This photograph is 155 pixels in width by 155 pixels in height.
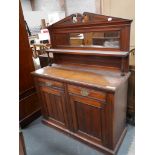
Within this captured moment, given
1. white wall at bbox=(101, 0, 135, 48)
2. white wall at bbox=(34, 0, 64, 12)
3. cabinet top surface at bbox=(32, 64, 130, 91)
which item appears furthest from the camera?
white wall at bbox=(34, 0, 64, 12)

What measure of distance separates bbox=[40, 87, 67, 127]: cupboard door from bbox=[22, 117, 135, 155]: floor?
0.18m

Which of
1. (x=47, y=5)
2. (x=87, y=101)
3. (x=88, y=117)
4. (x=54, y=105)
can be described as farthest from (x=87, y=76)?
(x=47, y=5)

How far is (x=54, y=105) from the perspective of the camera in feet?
6.55

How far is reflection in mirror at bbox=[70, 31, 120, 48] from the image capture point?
5.74 feet

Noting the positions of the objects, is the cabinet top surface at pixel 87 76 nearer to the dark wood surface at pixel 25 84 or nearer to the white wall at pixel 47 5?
the dark wood surface at pixel 25 84

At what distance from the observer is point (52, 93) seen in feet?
6.31

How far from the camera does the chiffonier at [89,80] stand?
1.53 metres

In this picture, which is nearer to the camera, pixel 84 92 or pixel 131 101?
pixel 84 92

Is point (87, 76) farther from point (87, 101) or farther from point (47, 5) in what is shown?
point (47, 5)

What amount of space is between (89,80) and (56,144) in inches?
37.6

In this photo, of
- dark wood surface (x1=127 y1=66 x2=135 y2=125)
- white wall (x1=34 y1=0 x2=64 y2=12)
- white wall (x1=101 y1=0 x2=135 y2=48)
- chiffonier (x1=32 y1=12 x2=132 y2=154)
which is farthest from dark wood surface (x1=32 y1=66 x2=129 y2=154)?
white wall (x1=34 y1=0 x2=64 y2=12)

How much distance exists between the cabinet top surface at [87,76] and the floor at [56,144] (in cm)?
81

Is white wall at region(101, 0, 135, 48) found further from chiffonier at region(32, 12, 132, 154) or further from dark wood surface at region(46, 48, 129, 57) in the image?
dark wood surface at region(46, 48, 129, 57)
